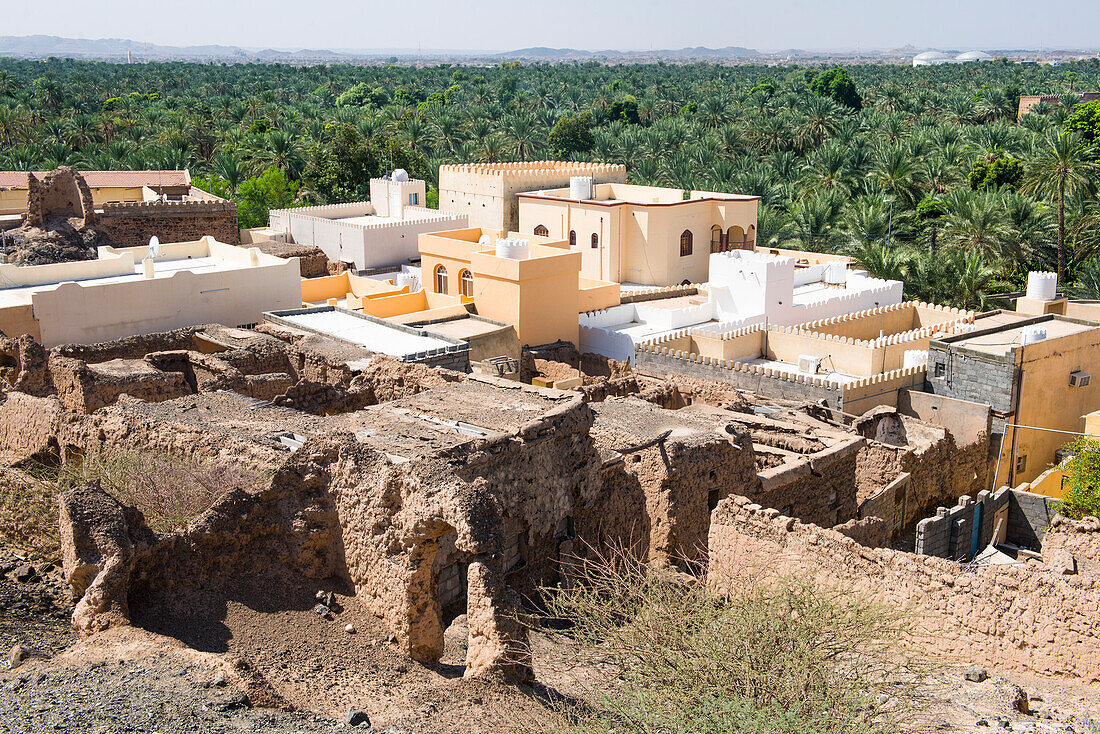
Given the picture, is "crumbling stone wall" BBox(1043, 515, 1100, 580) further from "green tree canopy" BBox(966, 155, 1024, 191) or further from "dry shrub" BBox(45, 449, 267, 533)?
"green tree canopy" BBox(966, 155, 1024, 191)

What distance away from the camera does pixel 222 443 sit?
11469mm

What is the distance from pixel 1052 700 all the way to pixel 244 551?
7.38 meters

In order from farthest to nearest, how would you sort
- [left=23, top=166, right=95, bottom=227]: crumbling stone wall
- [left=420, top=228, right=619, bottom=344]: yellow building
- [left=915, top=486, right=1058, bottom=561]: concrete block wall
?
[left=23, top=166, right=95, bottom=227]: crumbling stone wall
[left=420, top=228, right=619, bottom=344]: yellow building
[left=915, top=486, right=1058, bottom=561]: concrete block wall

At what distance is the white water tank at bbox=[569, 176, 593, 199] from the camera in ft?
111

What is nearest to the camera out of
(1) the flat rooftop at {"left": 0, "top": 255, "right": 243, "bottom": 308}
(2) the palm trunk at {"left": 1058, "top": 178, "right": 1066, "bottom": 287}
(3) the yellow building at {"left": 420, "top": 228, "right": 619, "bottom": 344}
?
(1) the flat rooftop at {"left": 0, "top": 255, "right": 243, "bottom": 308}

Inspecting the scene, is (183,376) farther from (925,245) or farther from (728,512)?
(925,245)

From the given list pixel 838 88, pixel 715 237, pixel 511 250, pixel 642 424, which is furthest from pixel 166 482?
pixel 838 88

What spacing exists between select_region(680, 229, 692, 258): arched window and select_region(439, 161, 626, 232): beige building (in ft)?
14.7

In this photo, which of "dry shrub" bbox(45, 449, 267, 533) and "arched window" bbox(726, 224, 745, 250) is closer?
"dry shrub" bbox(45, 449, 267, 533)

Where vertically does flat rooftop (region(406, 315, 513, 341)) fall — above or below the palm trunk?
below

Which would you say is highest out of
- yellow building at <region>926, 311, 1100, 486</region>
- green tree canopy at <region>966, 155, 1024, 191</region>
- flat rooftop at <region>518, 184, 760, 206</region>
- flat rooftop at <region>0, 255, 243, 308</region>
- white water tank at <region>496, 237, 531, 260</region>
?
green tree canopy at <region>966, 155, 1024, 191</region>

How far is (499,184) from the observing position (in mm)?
34156

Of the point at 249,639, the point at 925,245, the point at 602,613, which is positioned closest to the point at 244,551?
the point at 249,639

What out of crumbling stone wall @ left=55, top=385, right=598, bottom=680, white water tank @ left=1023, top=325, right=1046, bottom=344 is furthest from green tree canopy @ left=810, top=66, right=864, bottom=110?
crumbling stone wall @ left=55, top=385, right=598, bottom=680
